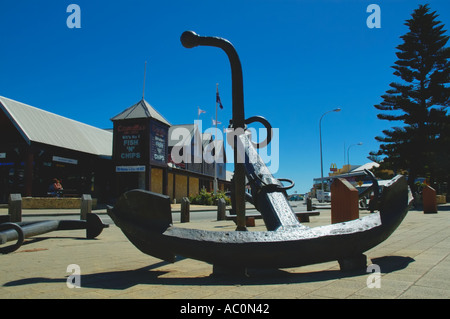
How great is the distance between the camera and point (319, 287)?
240cm

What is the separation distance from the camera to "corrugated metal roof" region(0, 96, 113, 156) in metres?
20.3

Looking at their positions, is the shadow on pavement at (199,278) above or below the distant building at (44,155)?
below

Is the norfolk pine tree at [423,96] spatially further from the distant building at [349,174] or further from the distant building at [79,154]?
the distant building at [349,174]

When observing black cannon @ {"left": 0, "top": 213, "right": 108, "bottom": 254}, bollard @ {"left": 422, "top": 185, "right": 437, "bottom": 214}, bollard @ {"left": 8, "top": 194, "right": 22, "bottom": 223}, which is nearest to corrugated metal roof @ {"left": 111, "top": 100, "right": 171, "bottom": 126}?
bollard @ {"left": 8, "top": 194, "right": 22, "bottom": 223}

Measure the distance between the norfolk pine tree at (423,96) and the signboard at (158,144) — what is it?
17.1 metres

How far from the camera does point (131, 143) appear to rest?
24406 millimetres

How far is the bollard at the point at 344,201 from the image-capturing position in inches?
250

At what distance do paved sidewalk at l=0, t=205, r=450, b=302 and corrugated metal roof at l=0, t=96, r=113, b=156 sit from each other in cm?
1856

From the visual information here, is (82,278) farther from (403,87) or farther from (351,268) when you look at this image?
(403,87)

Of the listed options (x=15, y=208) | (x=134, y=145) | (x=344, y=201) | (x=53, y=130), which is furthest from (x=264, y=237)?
(x=53, y=130)

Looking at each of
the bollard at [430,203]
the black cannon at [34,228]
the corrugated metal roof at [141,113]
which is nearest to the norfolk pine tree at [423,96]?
the bollard at [430,203]

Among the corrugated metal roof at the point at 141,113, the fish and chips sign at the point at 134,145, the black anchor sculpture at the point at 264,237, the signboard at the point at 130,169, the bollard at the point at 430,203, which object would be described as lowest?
the bollard at the point at 430,203
